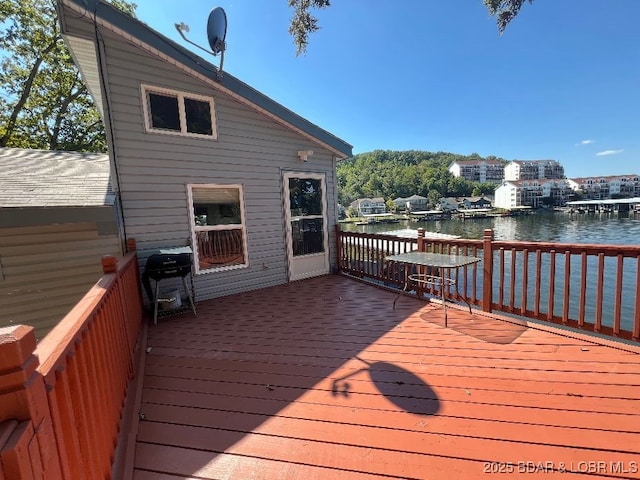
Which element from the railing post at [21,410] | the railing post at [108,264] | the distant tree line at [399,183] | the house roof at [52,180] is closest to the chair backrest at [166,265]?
the house roof at [52,180]

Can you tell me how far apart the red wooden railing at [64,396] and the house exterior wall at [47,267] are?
229cm

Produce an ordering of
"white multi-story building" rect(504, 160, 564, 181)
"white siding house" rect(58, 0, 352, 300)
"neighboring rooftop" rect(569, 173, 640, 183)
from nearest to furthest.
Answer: "white siding house" rect(58, 0, 352, 300), "neighboring rooftop" rect(569, 173, 640, 183), "white multi-story building" rect(504, 160, 564, 181)

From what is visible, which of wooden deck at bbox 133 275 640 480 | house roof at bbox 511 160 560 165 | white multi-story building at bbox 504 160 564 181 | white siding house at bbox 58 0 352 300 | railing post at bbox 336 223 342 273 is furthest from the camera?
house roof at bbox 511 160 560 165

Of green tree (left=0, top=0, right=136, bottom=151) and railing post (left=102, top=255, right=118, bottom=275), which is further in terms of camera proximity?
green tree (left=0, top=0, right=136, bottom=151)

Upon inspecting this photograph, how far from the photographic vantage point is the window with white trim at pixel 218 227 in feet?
14.4

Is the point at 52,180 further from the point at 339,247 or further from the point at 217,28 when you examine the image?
the point at 339,247

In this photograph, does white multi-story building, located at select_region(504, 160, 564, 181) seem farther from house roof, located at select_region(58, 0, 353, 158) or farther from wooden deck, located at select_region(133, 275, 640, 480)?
wooden deck, located at select_region(133, 275, 640, 480)

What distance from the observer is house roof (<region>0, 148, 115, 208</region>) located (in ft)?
10.2

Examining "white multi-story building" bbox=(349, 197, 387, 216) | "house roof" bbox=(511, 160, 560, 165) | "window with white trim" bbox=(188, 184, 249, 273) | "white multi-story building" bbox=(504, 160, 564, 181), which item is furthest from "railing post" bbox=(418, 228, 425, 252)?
"house roof" bbox=(511, 160, 560, 165)

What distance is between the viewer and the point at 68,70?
12.5 meters

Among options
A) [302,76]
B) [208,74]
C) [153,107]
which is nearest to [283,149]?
[208,74]

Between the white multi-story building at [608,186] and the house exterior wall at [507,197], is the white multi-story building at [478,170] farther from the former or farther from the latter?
the white multi-story building at [608,186]

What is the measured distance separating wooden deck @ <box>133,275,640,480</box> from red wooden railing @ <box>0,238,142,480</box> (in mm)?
444

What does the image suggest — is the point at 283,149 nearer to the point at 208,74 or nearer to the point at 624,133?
the point at 208,74
